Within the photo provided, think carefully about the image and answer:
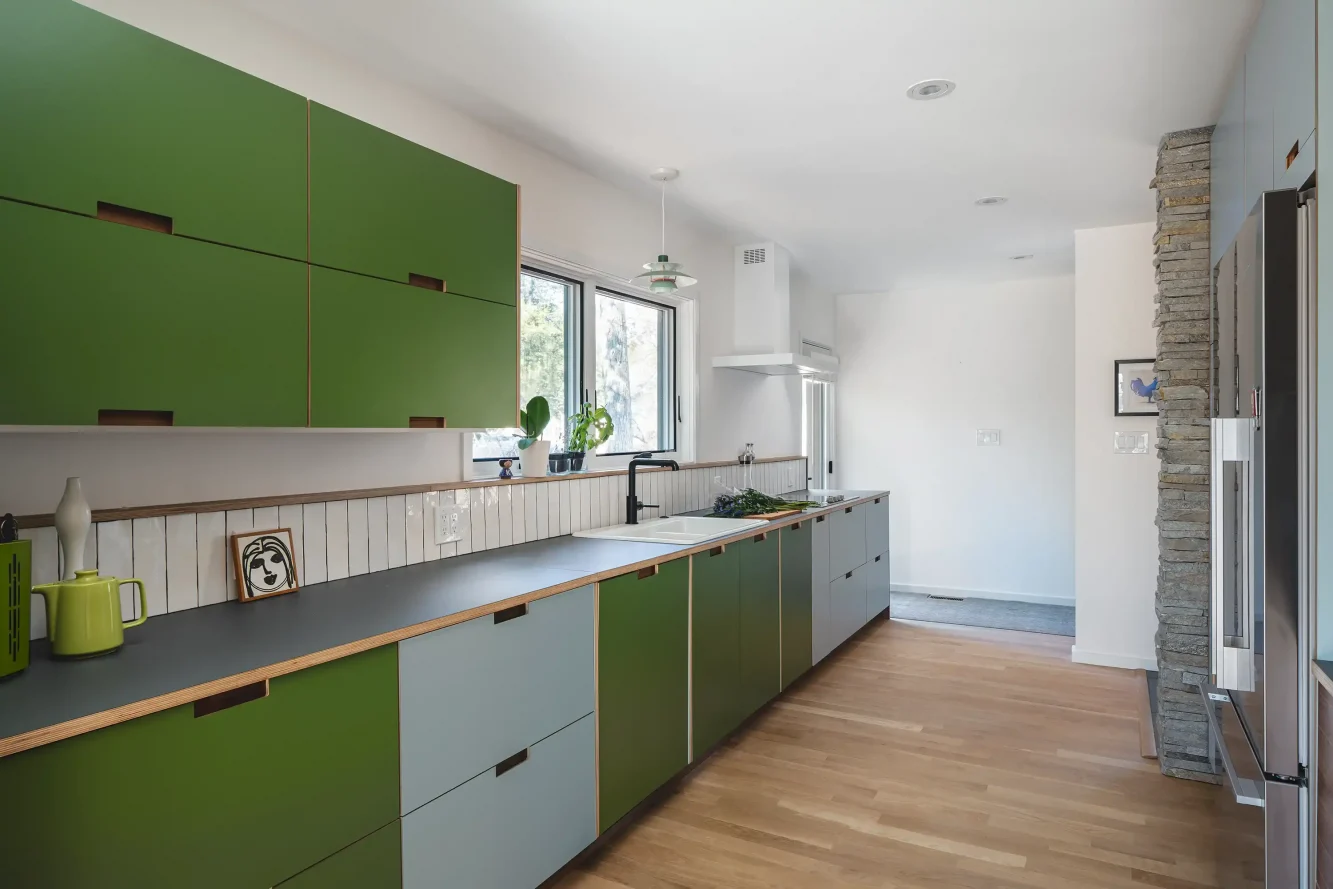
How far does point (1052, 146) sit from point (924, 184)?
0.60m

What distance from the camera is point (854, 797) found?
269 centimetres

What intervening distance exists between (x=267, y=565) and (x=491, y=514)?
858 mm

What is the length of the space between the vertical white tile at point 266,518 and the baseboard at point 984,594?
204 inches

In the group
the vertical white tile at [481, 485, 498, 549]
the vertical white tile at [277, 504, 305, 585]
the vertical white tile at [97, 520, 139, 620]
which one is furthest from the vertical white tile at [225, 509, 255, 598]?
the vertical white tile at [481, 485, 498, 549]

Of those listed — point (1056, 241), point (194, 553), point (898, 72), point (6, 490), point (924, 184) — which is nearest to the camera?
point (6, 490)

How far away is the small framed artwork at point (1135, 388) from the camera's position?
414 cm

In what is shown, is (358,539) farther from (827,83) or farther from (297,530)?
(827,83)

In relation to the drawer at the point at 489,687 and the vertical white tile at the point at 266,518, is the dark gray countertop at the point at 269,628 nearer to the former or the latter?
the drawer at the point at 489,687

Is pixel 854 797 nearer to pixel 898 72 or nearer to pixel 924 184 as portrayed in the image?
pixel 898 72

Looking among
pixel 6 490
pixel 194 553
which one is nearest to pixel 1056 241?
pixel 194 553

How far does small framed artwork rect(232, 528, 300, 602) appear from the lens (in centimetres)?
197

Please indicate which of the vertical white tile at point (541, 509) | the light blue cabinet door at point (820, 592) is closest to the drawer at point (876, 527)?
the light blue cabinet door at point (820, 592)

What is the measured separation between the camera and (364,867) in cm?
155

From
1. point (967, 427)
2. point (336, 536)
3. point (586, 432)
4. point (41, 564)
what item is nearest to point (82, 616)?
point (41, 564)
